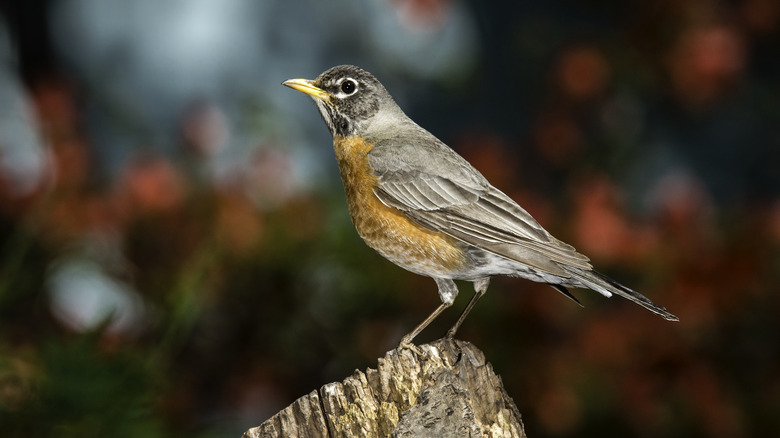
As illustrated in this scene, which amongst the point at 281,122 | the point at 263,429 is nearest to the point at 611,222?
the point at 281,122

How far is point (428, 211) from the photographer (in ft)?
11.8

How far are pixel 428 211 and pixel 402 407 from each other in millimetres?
1023

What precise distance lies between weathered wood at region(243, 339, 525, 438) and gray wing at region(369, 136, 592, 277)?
2.02 ft

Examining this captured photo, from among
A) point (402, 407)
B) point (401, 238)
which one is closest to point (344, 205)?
point (401, 238)

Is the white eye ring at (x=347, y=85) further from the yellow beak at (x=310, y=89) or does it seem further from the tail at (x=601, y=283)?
the tail at (x=601, y=283)

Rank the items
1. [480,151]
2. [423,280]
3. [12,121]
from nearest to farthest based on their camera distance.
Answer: [423,280]
[480,151]
[12,121]

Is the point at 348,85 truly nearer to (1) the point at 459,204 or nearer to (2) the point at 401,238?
(1) the point at 459,204

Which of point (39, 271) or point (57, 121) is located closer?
point (39, 271)

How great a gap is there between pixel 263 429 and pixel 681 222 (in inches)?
153

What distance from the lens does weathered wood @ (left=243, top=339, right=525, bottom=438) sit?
274 cm

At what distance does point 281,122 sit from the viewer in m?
6.77

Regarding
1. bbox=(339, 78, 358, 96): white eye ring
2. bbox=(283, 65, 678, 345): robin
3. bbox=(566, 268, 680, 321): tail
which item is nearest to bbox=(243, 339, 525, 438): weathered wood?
bbox=(283, 65, 678, 345): robin

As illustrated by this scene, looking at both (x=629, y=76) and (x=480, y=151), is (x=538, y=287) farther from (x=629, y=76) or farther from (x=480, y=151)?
(x=629, y=76)

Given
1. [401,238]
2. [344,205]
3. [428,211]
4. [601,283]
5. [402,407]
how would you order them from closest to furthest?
[402,407] → [601,283] → [401,238] → [428,211] → [344,205]
